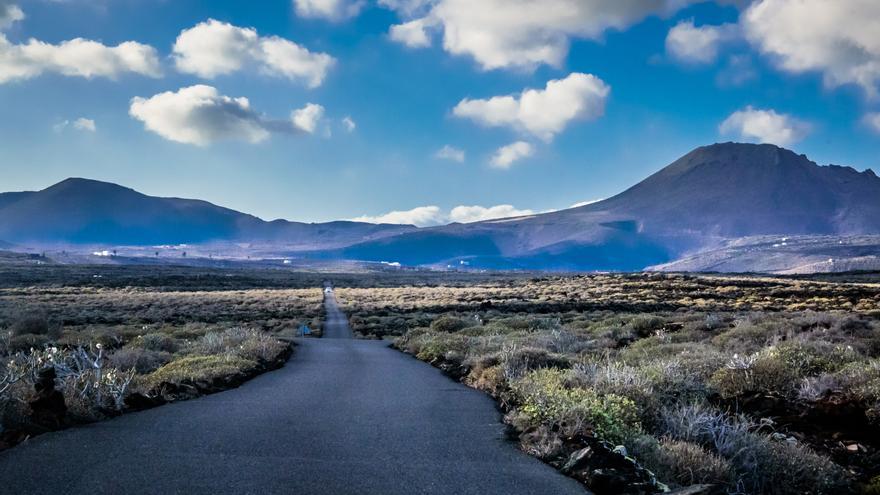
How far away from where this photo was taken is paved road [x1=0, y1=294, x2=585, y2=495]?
5930 millimetres

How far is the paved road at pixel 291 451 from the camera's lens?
593cm

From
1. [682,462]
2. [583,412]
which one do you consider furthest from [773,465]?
[583,412]

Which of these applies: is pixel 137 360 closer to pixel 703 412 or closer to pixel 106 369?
pixel 106 369

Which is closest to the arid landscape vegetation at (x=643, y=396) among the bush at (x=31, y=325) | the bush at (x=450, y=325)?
the bush at (x=31, y=325)

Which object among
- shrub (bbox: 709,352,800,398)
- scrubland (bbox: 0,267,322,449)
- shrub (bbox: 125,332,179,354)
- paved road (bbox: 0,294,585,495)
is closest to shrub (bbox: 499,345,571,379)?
paved road (bbox: 0,294,585,495)

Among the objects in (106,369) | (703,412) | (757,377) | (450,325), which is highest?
(703,412)

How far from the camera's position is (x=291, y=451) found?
7.13 metres

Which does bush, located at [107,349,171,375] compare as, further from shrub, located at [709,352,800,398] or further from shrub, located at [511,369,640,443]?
shrub, located at [709,352,800,398]

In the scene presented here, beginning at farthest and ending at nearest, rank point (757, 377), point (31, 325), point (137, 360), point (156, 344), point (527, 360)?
point (31, 325) → point (156, 344) → point (137, 360) → point (527, 360) → point (757, 377)

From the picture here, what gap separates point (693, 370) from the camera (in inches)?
445

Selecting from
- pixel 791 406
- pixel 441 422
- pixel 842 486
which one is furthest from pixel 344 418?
pixel 791 406

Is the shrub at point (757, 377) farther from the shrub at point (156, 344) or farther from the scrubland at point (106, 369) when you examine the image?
the shrub at point (156, 344)

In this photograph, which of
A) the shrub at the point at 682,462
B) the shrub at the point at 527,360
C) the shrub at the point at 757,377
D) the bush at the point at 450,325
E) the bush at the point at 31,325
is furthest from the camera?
the bush at the point at 450,325

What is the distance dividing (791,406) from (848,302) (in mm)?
42934
